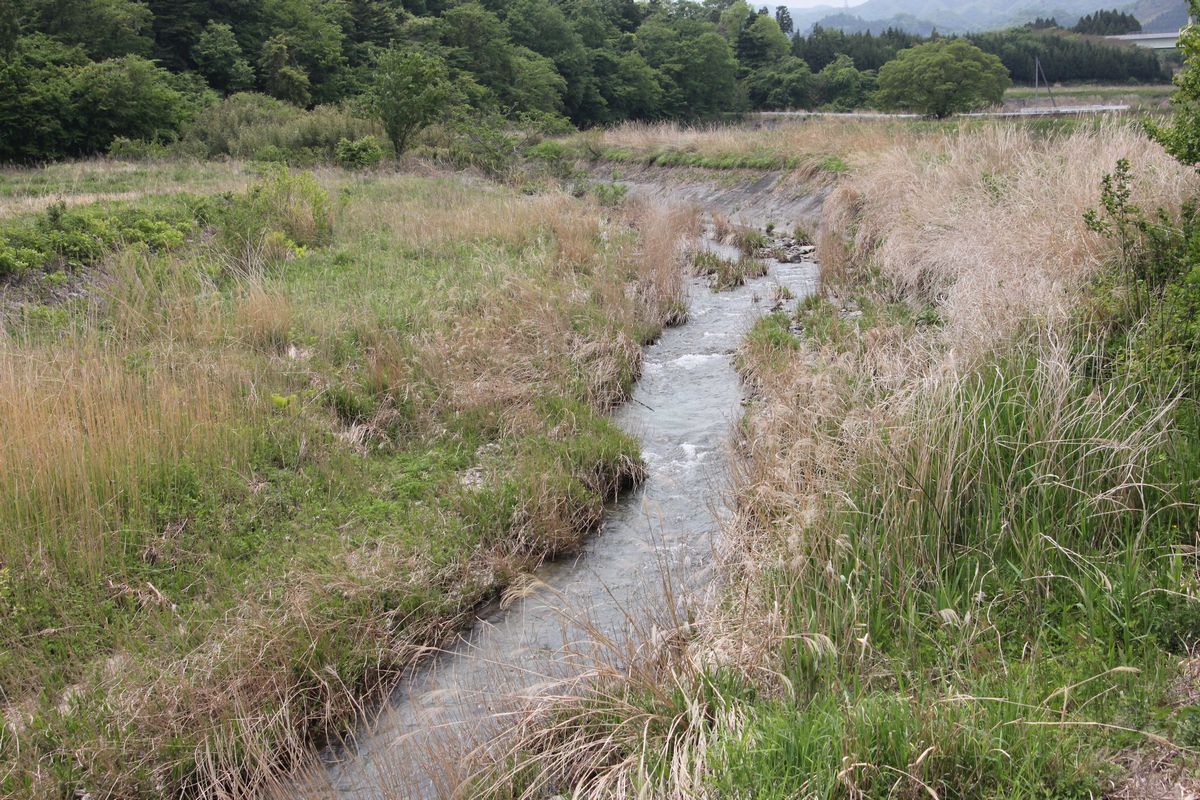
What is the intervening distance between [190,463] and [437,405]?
7.54 feet

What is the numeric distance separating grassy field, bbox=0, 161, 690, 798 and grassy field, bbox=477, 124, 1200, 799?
150 cm

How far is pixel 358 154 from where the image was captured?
81.3 ft

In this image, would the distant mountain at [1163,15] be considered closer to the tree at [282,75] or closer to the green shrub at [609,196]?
the tree at [282,75]

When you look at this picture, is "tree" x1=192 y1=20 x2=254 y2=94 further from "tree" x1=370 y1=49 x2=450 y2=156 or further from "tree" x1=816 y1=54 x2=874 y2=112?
"tree" x1=816 y1=54 x2=874 y2=112

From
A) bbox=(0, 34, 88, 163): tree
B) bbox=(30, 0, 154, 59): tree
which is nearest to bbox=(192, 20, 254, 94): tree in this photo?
bbox=(30, 0, 154, 59): tree

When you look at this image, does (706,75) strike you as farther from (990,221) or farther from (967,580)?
(967,580)

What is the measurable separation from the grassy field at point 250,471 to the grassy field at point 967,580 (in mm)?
1504

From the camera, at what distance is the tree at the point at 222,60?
40938mm

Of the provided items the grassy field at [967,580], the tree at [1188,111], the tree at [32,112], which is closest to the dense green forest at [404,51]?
the tree at [32,112]

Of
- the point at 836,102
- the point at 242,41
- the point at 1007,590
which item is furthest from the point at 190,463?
the point at 836,102

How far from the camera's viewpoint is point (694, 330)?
11375 millimetres

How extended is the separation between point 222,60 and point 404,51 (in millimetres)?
17926

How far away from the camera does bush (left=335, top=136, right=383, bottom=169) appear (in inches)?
966

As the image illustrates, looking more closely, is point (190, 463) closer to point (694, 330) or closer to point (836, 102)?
point (694, 330)
